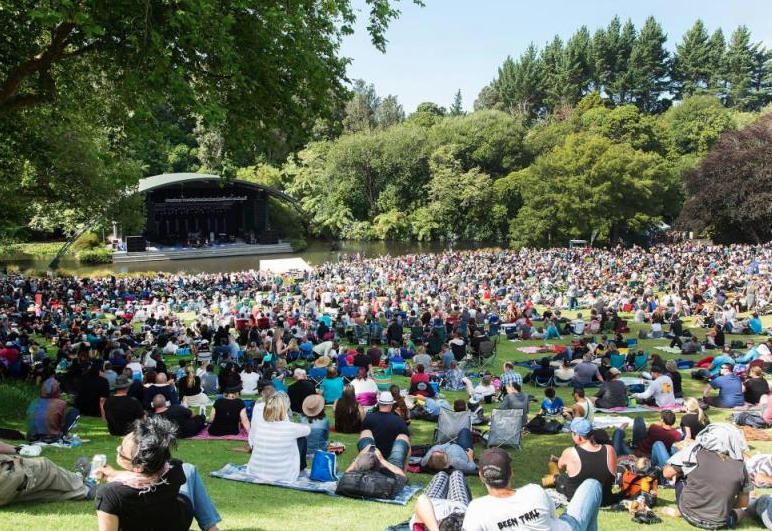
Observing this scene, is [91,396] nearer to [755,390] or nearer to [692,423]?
[692,423]

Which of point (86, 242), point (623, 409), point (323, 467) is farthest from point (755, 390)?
point (86, 242)

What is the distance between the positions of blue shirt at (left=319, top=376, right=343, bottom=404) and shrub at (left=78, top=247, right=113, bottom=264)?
130 feet

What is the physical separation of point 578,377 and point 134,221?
28.6 m

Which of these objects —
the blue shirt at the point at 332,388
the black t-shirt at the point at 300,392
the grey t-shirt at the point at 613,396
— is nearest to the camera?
the black t-shirt at the point at 300,392

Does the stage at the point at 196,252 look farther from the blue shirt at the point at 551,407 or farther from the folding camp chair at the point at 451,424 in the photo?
the folding camp chair at the point at 451,424

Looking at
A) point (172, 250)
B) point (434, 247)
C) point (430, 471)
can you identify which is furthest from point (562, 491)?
point (434, 247)

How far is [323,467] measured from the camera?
6.52 m

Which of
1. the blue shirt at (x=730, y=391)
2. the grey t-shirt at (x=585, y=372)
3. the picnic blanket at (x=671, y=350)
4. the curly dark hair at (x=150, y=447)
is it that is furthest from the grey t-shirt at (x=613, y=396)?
the curly dark hair at (x=150, y=447)

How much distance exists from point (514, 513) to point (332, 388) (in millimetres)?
6441

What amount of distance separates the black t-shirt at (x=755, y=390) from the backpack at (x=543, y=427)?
10.3 feet

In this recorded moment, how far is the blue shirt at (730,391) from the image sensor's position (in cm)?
995

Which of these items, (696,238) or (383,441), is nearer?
(383,441)

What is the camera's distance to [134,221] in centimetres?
3516

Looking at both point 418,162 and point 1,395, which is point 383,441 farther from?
point 418,162
